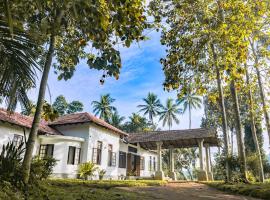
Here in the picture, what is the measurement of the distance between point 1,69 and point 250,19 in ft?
20.0

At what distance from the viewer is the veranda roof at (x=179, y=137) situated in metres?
22.3

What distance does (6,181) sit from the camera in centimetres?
523

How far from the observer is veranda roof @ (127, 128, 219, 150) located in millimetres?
22277

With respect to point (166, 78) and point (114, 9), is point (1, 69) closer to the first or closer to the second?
point (114, 9)

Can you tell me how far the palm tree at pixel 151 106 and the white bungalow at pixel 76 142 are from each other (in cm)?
1719

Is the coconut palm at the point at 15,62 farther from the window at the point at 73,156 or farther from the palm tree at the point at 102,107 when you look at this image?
the palm tree at the point at 102,107

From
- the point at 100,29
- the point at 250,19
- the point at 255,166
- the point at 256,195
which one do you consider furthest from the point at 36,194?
the point at 255,166

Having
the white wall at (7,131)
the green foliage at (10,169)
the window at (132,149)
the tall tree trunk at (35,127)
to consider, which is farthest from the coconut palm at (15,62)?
the window at (132,149)

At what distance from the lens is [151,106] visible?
45.0 m

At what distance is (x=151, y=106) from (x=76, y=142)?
26.3m

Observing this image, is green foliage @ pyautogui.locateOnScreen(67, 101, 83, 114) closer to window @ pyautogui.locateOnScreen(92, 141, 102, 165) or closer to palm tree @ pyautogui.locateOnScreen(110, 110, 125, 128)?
palm tree @ pyautogui.locateOnScreen(110, 110, 125, 128)

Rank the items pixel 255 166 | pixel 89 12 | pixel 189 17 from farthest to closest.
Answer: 1. pixel 255 166
2. pixel 189 17
3. pixel 89 12

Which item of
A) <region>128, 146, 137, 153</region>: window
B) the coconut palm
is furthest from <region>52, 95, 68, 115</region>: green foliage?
the coconut palm

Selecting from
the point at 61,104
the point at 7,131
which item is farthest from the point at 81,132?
the point at 61,104
